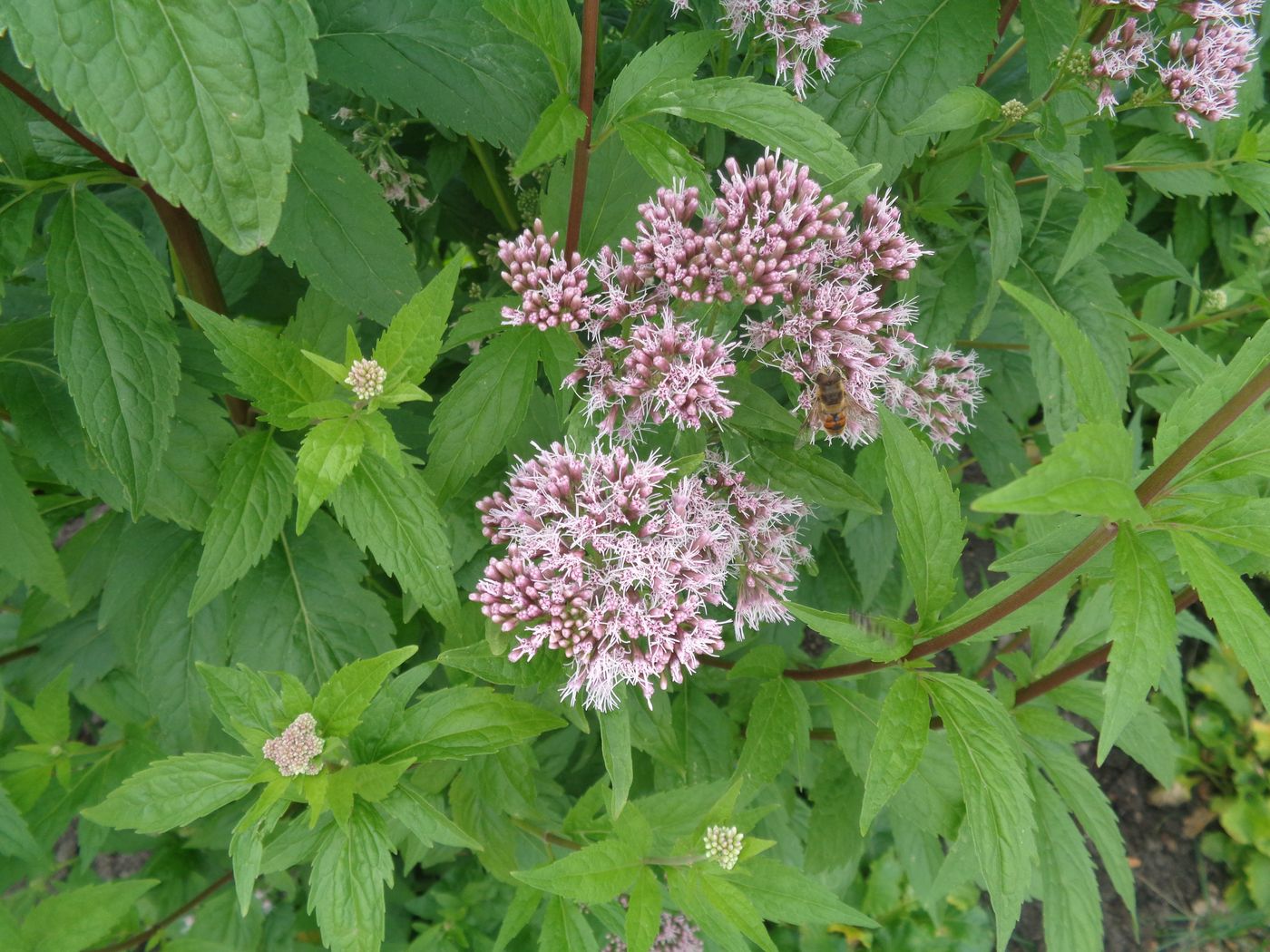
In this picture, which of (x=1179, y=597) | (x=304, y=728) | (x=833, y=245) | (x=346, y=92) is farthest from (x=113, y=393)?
(x=1179, y=597)

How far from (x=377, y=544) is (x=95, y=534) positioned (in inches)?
44.1

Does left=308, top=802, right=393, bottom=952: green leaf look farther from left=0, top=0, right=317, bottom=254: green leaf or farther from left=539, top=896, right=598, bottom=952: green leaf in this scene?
left=0, top=0, right=317, bottom=254: green leaf

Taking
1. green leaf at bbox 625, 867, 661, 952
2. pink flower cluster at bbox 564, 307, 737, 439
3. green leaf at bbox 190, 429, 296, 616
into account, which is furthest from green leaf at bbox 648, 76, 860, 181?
green leaf at bbox 625, 867, 661, 952

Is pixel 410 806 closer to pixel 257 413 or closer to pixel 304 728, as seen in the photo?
pixel 304 728

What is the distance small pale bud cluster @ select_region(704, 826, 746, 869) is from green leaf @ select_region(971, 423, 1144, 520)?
0.91 m

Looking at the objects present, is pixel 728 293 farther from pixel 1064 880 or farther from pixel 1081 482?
pixel 1064 880

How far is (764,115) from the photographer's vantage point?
1.29 metres

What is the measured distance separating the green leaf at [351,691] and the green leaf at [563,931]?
62cm

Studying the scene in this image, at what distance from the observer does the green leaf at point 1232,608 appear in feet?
3.47

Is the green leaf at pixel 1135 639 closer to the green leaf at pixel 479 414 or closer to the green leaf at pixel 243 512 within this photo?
the green leaf at pixel 479 414

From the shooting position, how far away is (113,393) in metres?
1.33

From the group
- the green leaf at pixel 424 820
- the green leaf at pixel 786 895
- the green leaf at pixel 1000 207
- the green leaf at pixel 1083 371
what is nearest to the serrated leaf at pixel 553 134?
the green leaf at pixel 1083 371

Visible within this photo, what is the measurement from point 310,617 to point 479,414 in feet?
2.21

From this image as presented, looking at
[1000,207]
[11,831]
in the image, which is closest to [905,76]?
[1000,207]
